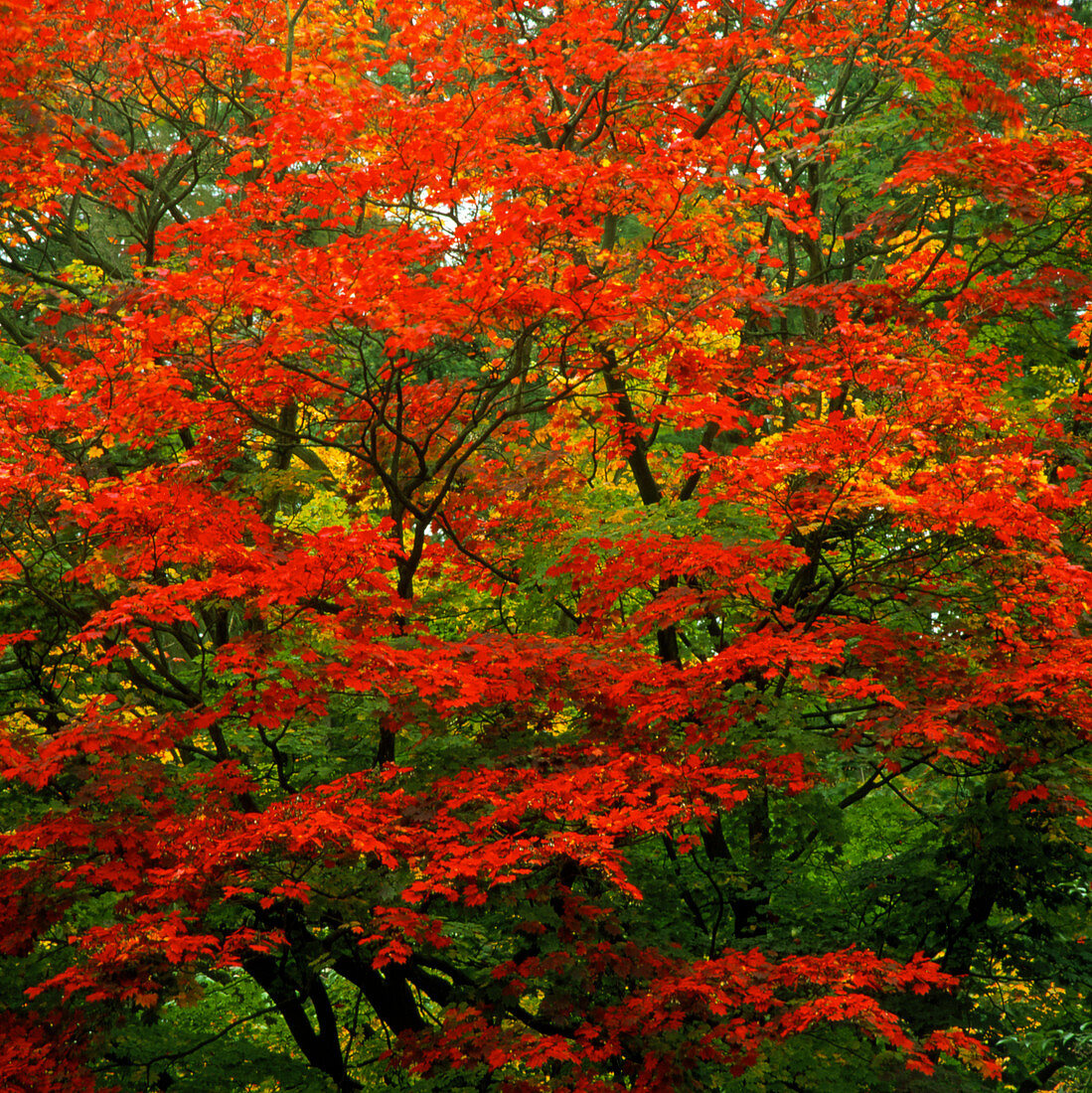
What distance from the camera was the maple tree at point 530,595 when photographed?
19.4 feet

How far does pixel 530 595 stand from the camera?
9.85 metres

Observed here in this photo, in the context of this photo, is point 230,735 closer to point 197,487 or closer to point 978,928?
point 197,487

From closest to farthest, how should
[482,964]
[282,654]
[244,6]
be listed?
1. [282,654]
2. [482,964]
3. [244,6]

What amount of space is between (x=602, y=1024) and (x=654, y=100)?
7.52 metres

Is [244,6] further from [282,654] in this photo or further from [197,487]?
[282,654]

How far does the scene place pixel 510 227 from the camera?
679 cm

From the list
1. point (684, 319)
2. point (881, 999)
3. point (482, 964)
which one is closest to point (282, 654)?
point (482, 964)

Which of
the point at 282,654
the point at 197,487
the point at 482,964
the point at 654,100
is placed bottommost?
the point at 482,964

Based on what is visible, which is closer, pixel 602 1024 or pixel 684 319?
pixel 602 1024

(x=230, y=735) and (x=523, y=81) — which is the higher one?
(x=523, y=81)

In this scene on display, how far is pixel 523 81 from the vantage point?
29.2 feet

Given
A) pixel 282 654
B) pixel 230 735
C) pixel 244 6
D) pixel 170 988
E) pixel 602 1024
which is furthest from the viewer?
pixel 244 6

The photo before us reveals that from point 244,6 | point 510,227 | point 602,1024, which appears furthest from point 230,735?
point 244,6

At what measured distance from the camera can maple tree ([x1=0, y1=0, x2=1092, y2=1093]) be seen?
19.4ft
